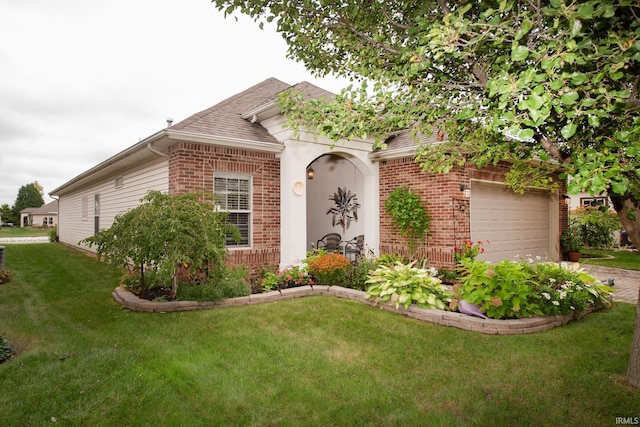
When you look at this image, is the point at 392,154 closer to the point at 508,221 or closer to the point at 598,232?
the point at 508,221

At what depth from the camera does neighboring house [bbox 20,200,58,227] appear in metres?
57.7

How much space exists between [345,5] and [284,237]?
5.12m

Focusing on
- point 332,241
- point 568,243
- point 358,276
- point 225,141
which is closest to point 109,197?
point 225,141

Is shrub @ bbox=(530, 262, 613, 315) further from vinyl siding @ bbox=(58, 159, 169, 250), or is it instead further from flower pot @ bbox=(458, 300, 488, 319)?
vinyl siding @ bbox=(58, 159, 169, 250)

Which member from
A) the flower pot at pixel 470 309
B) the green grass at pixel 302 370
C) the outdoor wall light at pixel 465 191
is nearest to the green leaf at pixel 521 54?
the green grass at pixel 302 370

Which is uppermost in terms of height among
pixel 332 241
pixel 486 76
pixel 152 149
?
pixel 152 149

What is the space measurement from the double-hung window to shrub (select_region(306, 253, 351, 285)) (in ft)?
5.35

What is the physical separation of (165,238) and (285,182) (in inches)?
127

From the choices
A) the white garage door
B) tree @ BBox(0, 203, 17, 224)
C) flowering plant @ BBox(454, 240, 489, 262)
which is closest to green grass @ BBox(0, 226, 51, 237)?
tree @ BBox(0, 203, 17, 224)

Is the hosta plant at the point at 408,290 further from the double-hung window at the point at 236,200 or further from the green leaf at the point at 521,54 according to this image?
the green leaf at the point at 521,54

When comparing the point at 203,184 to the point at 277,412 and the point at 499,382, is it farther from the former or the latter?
the point at 499,382

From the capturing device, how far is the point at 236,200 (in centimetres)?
790

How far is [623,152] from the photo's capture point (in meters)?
2.43

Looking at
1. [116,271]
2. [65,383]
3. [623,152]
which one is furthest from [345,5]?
[116,271]
